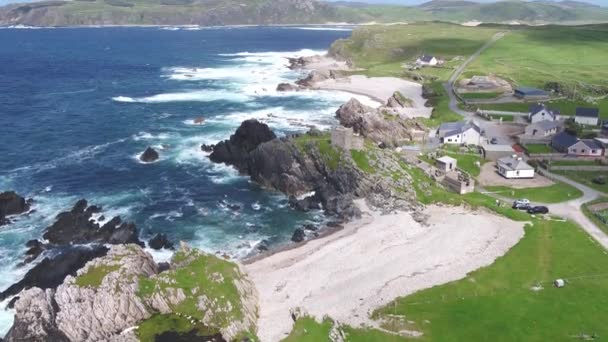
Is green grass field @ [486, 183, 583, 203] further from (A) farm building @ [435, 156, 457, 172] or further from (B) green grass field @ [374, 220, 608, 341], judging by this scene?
(B) green grass field @ [374, 220, 608, 341]

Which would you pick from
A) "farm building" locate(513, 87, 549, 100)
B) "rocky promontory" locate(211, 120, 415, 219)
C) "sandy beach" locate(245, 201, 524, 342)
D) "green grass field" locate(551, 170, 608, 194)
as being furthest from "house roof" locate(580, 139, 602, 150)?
"farm building" locate(513, 87, 549, 100)

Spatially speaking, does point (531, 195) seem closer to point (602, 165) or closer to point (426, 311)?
point (602, 165)

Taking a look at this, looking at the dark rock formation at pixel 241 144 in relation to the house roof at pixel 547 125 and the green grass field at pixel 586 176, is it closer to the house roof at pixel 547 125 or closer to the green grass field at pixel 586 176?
the green grass field at pixel 586 176

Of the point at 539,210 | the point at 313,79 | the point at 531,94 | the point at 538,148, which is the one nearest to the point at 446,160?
the point at 539,210

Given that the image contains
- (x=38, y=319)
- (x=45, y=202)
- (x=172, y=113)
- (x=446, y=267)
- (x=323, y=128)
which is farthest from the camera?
(x=172, y=113)

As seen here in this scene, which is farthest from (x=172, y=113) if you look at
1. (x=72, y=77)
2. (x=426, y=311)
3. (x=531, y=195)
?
(x=426, y=311)

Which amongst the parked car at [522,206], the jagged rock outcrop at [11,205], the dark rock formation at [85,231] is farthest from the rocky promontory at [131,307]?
the parked car at [522,206]

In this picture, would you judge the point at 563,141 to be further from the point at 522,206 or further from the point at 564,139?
the point at 522,206
